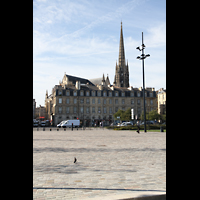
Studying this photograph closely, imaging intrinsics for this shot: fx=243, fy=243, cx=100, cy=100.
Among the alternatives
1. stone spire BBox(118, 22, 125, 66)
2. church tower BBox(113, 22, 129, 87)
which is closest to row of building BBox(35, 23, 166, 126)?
church tower BBox(113, 22, 129, 87)

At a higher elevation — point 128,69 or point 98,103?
point 128,69

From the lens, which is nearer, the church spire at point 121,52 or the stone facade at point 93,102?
the stone facade at point 93,102

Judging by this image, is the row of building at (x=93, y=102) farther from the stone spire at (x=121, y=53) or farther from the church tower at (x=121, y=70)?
the stone spire at (x=121, y=53)

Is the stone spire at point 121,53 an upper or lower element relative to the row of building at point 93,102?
upper

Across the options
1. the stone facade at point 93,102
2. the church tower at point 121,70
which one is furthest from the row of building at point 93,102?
the church tower at point 121,70

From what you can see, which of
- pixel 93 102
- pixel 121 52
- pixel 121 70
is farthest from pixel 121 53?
pixel 93 102

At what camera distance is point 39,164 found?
282 inches

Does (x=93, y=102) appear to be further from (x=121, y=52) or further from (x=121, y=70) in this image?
(x=121, y=52)

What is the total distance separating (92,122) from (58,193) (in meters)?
68.0
